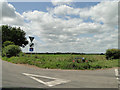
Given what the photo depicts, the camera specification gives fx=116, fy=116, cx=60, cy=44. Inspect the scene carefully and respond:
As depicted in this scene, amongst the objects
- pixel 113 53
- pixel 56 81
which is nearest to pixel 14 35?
pixel 113 53

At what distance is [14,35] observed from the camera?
5384cm

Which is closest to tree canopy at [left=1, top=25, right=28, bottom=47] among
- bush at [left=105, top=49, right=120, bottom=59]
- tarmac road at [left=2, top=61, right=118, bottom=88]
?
bush at [left=105, top=49, right=120, bottom=59]

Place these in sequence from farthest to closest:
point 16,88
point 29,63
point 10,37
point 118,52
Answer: point 10,37 → point 118,52 → point 29,63 → point 16,88

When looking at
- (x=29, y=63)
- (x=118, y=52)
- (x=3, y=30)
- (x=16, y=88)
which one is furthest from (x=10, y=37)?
(x=16, y=88)

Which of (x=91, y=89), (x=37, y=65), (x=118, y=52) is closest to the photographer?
(x=91, y=89)

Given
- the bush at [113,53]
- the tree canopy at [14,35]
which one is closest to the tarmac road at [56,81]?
the bush at [113,53]

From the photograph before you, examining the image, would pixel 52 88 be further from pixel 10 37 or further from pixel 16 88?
pixel 10 37

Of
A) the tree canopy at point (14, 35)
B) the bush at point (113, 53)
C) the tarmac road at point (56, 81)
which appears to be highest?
the tree canopy at point (14, 35)

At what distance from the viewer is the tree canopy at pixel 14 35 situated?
172ft

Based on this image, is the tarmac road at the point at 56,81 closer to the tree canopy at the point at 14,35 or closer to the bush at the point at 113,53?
the bush at the point at 113,53

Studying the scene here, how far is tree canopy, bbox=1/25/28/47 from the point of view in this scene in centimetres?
5240

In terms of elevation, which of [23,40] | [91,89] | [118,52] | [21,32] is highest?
[21,32]

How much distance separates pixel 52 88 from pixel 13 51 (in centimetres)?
2287

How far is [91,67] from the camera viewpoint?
13383 mm
